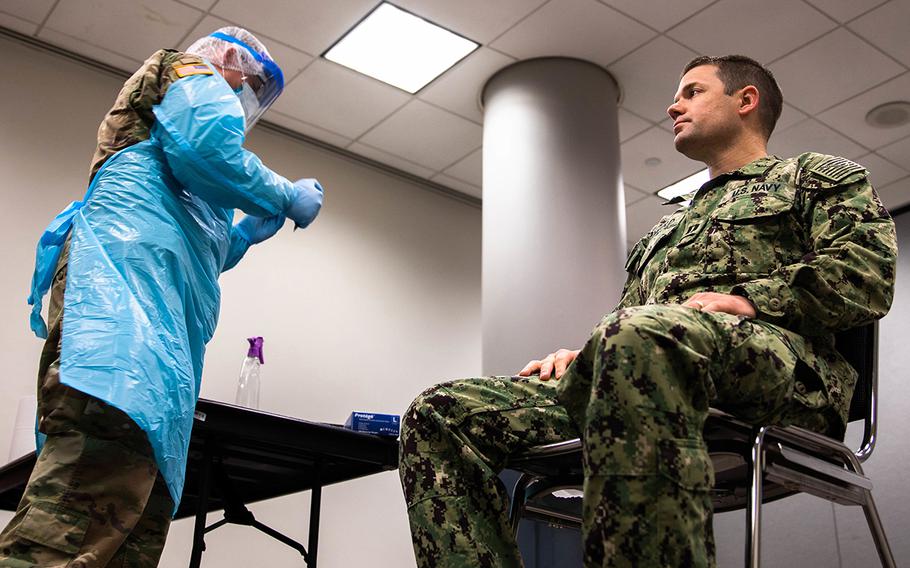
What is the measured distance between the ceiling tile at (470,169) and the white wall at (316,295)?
0.20m

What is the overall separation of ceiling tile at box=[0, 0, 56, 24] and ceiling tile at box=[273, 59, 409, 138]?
1.06 metres

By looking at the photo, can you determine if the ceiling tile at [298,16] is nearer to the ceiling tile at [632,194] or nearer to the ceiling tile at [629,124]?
the ceiling tile at [629,124]

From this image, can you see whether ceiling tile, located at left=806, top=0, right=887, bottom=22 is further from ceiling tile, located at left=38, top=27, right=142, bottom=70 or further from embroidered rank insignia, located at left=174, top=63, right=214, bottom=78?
ceiling tile, located at left=38, top=27, right=142, bottom=70

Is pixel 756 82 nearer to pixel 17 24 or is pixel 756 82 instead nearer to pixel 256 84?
pixel 256 84

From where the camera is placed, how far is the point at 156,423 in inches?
62.3

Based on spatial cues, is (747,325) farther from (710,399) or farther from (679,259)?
(679,259)

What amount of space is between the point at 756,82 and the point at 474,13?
202 centimetres

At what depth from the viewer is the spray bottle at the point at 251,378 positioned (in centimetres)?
292

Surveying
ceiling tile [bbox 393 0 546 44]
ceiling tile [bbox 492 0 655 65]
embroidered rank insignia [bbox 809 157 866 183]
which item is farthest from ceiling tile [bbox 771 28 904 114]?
embroidered rank insignia [bbox 809 157 866 183]

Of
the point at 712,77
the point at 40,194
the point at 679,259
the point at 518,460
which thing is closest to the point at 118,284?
the point at 518,460

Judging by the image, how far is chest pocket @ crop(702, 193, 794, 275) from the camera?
4.69 ft

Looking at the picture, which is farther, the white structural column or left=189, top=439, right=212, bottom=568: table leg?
the white structural column

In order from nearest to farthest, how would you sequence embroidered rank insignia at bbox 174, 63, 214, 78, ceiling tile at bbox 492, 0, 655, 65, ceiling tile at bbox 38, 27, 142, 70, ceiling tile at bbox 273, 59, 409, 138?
embroidered rank insignia at bbox 174, 63, 214, 78 → ceiling tile at bbox 492, 0, 655, 65 → ceiling tile at bbox 38, 27, 142, 70 → ceiling tile at bbox 273, 59, 409, 138

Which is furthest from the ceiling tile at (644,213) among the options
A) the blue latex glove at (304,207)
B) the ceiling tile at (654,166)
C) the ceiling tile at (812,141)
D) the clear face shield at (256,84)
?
the blue latex glove at (304,207)
